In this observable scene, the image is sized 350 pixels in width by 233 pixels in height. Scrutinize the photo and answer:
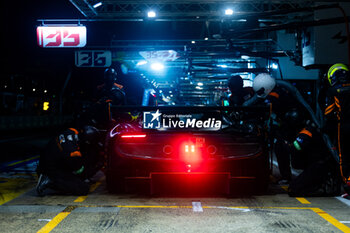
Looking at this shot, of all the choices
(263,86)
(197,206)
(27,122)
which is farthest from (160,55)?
(27,122)

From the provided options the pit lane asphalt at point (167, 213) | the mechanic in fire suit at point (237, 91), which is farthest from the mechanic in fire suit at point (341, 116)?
the mechanic in fire suit at point (237, 91)

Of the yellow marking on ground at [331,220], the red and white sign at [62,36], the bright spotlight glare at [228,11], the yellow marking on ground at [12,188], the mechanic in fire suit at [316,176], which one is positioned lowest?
the yellow marking on ground at [12,188]

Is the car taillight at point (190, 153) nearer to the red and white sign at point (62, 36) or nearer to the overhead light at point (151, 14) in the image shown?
the overhead light at point (151, 14)

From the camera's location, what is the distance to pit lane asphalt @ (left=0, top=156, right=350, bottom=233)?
12.6ft

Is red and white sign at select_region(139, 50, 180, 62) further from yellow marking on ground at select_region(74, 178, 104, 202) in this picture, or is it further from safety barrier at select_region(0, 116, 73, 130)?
yellow marking on ground at select_region(74, 178, 104, 202)

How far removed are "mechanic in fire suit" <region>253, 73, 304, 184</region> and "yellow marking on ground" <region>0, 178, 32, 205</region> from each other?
3.98 meters

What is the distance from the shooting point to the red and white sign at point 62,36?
14523 mm

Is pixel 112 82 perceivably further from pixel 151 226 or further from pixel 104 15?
pixel 104 15

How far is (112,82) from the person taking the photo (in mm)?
7406

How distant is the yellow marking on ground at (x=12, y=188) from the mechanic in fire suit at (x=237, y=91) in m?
3.85

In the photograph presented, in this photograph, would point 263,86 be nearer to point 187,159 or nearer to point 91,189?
point 187,159

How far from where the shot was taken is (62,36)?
14.9 m

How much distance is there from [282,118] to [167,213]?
9.39 ft

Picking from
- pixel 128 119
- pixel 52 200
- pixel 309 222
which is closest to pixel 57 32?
pixel 128 119
